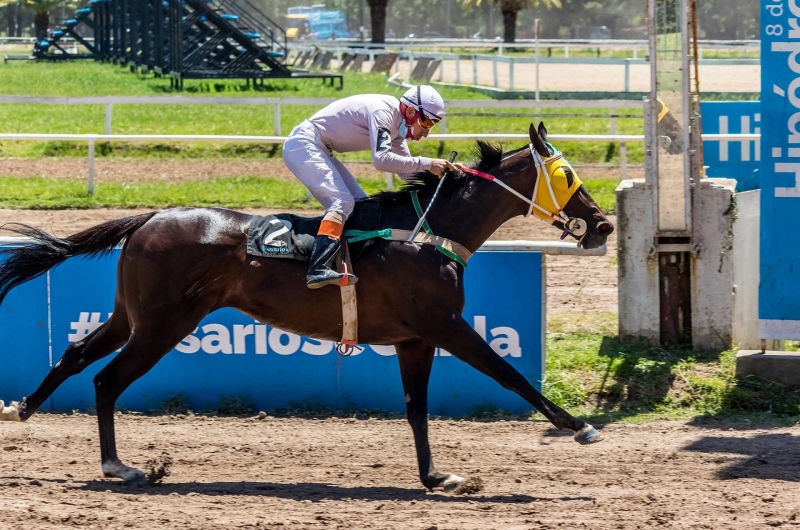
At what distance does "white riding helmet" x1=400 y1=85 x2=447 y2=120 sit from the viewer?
5742mm

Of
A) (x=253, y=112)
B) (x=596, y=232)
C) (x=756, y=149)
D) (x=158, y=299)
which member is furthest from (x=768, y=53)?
(x=253, y=112)

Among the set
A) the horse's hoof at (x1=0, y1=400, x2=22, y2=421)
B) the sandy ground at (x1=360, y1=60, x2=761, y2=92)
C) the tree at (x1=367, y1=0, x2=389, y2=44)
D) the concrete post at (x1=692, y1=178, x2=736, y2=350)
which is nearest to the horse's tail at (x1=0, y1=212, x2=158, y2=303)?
the horse's hoof at (x1=0, y1=400, x2=22, y2=421)

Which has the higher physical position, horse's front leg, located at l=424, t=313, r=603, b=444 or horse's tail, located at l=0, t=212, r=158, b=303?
horse's tail, located at l=0, t=212, r=158, b=303

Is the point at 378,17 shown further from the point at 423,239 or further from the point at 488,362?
the point at 488,362

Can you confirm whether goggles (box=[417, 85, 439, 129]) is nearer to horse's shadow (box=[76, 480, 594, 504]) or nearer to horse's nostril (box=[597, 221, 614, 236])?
horse's nostril (box=[597, 221, 614, 236])

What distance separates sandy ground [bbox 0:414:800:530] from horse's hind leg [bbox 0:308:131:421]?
324 millimetres

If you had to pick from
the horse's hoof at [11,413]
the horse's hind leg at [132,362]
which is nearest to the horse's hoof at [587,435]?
the horse's hind leg at [132,362]

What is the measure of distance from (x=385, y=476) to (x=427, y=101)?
2058 mm

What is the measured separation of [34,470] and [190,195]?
8344 millimetres

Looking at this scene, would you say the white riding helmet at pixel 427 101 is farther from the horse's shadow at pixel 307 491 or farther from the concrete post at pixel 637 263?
the concrete post at pixel 637 263

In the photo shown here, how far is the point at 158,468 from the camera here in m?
5.86

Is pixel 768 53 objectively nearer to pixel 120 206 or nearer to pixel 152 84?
pixel 120 206

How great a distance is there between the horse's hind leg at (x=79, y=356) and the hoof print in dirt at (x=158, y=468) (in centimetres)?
67

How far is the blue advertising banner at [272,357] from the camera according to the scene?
7.12m
